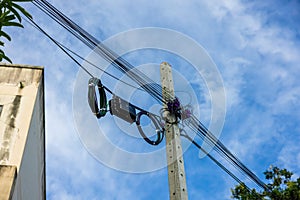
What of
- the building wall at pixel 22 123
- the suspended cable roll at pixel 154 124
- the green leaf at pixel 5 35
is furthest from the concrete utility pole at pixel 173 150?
the green leaf at pixel 5 35

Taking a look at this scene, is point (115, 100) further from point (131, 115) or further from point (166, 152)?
point (166, 152)

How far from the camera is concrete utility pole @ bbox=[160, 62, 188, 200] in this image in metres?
6.88

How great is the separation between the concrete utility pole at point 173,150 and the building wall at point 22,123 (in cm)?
302

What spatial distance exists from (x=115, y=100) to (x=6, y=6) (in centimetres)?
327

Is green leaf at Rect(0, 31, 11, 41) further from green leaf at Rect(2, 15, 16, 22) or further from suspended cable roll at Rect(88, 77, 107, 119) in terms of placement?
suspended cable roll at Rect(88, 77, 107, 119)

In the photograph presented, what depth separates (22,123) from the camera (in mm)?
7332

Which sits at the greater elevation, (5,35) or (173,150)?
(5,35)

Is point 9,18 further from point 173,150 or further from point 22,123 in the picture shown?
point 173,150

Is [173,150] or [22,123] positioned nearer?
[22,123]

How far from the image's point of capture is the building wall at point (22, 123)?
6836mm

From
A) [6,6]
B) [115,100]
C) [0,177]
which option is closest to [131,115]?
[115,100]

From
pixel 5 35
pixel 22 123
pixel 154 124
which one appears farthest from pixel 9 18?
pixel 154 124

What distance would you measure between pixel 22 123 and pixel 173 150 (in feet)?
10.8

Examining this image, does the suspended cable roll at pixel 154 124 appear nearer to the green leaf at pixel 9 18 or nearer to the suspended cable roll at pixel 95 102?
the suspended cable roll at pixel 95 102
